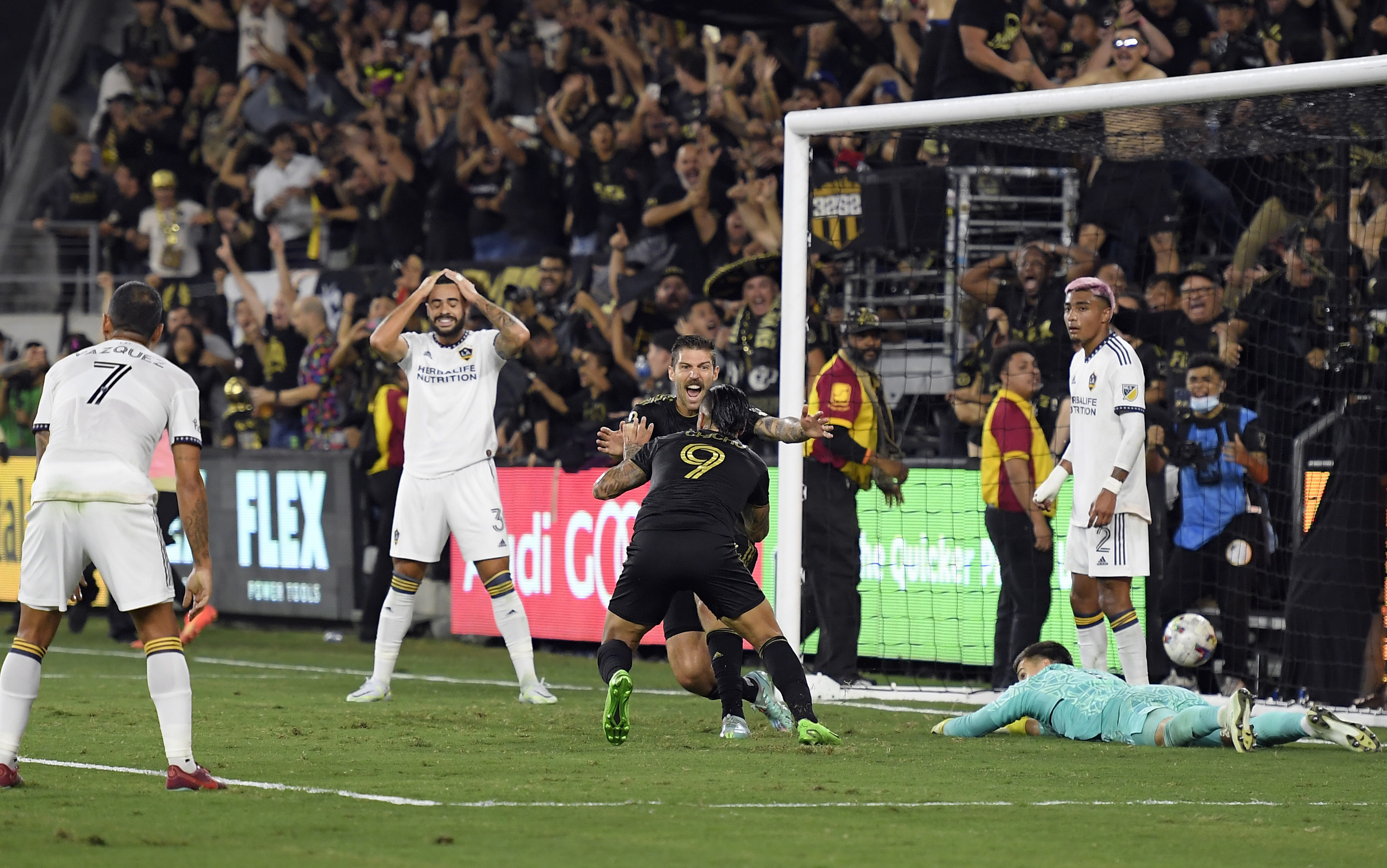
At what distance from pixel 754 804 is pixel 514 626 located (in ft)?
16.1

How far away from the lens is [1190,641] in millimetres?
11141

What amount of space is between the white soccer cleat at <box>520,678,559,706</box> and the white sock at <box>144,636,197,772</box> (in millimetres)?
4439

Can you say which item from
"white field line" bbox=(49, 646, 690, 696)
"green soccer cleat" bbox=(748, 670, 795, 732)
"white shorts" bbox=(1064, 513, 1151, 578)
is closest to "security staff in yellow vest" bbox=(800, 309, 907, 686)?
"white field line" bbox=(49, 646, 690, 696)

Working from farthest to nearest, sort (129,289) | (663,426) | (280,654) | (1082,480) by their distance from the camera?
(280,654), (1082,480), (663,426), (129,289)

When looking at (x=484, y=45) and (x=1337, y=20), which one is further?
(x=484, y=45)

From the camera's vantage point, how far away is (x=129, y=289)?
7.28 m

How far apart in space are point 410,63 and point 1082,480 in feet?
44.5

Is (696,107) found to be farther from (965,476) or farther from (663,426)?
(663,426)

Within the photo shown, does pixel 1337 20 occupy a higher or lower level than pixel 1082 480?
higher

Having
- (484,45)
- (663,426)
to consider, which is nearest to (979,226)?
(663,426)

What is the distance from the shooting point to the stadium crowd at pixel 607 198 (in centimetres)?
1347

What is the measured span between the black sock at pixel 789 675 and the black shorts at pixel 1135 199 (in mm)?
6492

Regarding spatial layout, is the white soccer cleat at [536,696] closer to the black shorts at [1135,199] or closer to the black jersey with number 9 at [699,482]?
the black jersey with number 9 at [699,482]

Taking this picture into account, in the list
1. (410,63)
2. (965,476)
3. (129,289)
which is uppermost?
(410,63)
